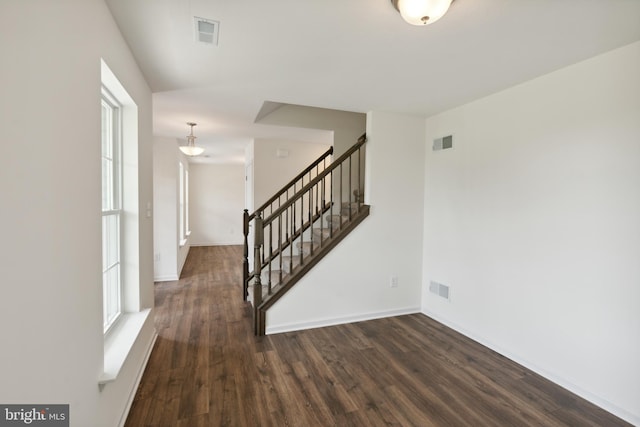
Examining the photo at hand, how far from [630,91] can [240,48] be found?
8.35 ft

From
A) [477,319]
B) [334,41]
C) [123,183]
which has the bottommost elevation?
[477,319]

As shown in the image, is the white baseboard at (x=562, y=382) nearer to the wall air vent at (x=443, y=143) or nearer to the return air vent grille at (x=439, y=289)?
the return air vent grille at (x=439, y=289)

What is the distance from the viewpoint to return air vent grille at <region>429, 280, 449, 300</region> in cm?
341

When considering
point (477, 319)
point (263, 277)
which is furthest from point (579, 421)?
point (263, 277)

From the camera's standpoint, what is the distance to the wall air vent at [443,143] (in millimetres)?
3352

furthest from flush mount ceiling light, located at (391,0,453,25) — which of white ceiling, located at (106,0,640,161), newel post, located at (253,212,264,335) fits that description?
newel post, located at (253,212,264,335)

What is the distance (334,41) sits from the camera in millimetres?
1888

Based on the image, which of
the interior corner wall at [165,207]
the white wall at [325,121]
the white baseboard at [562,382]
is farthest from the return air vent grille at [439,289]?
the interior corner wall at [165,207]

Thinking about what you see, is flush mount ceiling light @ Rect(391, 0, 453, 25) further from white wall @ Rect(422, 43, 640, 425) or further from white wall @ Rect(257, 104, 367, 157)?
white wall @ Rect(257, 104, 367, 157)

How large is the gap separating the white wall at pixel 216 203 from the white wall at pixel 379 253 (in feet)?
19.9

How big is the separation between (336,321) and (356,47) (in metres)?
2.72

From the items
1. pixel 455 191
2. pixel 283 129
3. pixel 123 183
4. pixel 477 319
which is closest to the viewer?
pixel 123 183

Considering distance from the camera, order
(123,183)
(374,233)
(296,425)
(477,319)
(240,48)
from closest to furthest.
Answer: (296,425) → (240,48) → (123,183) → (477,319) → (374,233)

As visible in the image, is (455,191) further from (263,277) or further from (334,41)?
(263,277)
